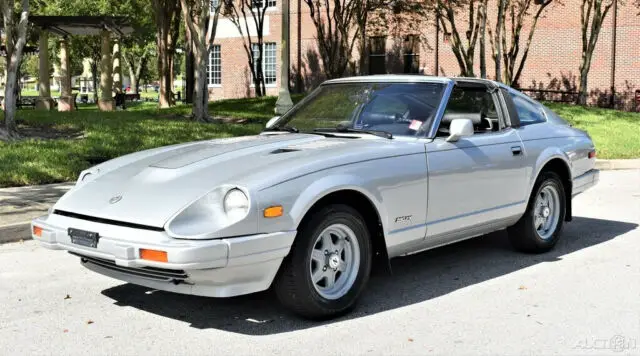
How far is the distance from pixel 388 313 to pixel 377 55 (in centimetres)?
3115

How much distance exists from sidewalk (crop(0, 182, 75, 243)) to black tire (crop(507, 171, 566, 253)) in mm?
4820

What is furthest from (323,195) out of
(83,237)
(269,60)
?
(269,60)

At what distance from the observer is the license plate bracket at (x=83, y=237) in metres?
4.49

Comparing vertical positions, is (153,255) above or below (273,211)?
below

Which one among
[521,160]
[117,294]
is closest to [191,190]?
[117,294]

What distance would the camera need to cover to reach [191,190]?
4.48 m

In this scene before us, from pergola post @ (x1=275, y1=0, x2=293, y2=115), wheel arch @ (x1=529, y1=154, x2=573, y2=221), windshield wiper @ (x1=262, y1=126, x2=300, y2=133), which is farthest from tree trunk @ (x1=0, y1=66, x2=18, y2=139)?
wheel arch @ (x1=529, y1=154, x2=573, y2=221)

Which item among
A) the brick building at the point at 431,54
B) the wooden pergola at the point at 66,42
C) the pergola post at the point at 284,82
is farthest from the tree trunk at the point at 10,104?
the brick building at the point at 431,54

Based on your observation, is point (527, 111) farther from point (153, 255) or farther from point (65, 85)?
point (65, 85)

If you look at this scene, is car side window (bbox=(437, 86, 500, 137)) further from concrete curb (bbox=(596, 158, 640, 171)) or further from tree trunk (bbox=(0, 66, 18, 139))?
tree trunk (bbox=(0, 66, 18, 139))

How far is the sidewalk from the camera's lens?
747 cm

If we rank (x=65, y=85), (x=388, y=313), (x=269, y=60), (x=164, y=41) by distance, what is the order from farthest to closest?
(x=269, y=60)
(x=65, y=85)
(x=164, y=41)
(x=388, y=313)

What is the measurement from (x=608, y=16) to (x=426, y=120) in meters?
27.3
